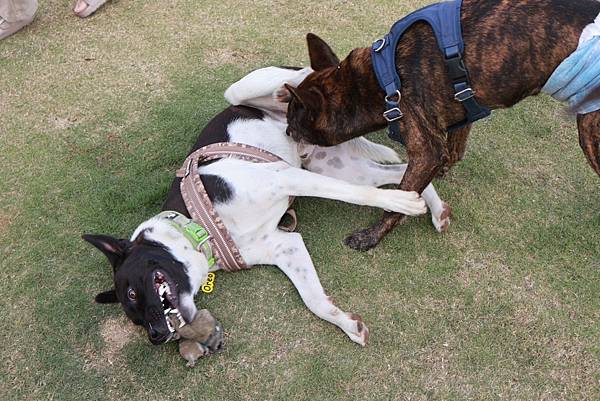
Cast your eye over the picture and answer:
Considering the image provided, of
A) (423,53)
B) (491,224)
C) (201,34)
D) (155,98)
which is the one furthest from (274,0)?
(491,224)

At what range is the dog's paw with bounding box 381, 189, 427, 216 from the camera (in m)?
3.24

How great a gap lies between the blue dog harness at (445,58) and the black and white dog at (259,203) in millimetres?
545

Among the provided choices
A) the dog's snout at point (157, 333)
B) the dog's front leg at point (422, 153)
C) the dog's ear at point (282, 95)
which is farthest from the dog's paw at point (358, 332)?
the dog's ear at point (282, 95)

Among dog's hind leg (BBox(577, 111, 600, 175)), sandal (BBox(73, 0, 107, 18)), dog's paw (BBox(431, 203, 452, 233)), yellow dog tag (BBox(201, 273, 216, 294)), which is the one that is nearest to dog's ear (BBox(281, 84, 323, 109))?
dog's paw (BBox(431, 203, 452, 233))

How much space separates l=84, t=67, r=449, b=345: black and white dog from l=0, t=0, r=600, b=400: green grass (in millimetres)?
162

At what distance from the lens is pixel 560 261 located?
10.9 ft

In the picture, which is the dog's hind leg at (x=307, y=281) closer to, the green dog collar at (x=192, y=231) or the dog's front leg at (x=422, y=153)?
the green dog collar at (x=192, y=231)

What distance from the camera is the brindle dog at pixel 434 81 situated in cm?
287

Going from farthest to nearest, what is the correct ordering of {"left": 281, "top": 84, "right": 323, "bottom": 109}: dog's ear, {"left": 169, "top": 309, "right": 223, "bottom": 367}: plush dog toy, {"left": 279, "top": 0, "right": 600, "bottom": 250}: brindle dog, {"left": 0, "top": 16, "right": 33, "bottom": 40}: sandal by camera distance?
1. {"left": 0, "top": 16, "right": 33, "bottom": 40}: sandal
2. {"left": 281, "top": 84, "right": 323, "bottom": 109}: dog's ear
3. {"left": 169, "top": 309, "right": 223, "bottom": 367}: plush dog toy
4. {"left": 279, "top": 0, "right": 600, "bottom": 250}: brindle dog

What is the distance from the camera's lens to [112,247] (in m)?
3.09

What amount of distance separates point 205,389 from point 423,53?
215 cm

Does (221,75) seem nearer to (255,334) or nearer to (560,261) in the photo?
(255,334)

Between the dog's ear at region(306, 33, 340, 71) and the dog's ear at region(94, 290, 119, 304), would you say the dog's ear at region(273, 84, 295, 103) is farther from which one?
the dog's ear at region(94, 290, 119, 304)

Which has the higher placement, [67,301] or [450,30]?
[450,30]
